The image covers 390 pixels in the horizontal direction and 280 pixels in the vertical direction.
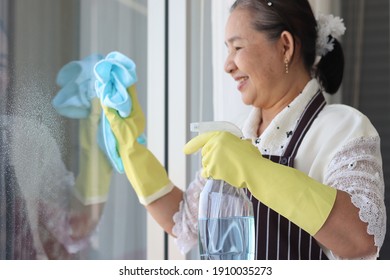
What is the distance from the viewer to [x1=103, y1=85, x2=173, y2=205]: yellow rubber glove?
1551 mm

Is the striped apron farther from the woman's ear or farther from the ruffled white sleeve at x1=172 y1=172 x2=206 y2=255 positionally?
the woman's ear

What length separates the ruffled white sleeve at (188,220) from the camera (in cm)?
158

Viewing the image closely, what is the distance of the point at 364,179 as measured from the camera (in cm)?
128

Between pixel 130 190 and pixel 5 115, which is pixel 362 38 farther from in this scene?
pixel 5 115

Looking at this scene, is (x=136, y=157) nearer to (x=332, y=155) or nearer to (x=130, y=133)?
(x=130, y=133)

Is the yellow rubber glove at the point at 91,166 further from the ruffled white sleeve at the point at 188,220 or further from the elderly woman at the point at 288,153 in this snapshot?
the ruffled white sleeve at the point at 188,220

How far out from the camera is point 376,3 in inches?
101

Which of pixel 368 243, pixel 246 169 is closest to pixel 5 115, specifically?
pixel 246 169

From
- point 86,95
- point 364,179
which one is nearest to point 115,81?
point 86,95

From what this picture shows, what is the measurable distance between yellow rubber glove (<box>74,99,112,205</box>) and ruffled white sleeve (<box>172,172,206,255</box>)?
0.20 m

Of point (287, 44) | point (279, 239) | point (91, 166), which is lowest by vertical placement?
point (279, 239)

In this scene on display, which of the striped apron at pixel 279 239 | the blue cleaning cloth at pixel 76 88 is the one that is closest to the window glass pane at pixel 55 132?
the blue cleaning cloth at pixel 76 88

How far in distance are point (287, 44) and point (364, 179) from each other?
1.24 ft

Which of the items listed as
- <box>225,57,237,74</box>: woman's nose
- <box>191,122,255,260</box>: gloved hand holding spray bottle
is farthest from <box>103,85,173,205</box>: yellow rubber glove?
<box>191,122,255,260</box>: gloved hand holding spray bottle
